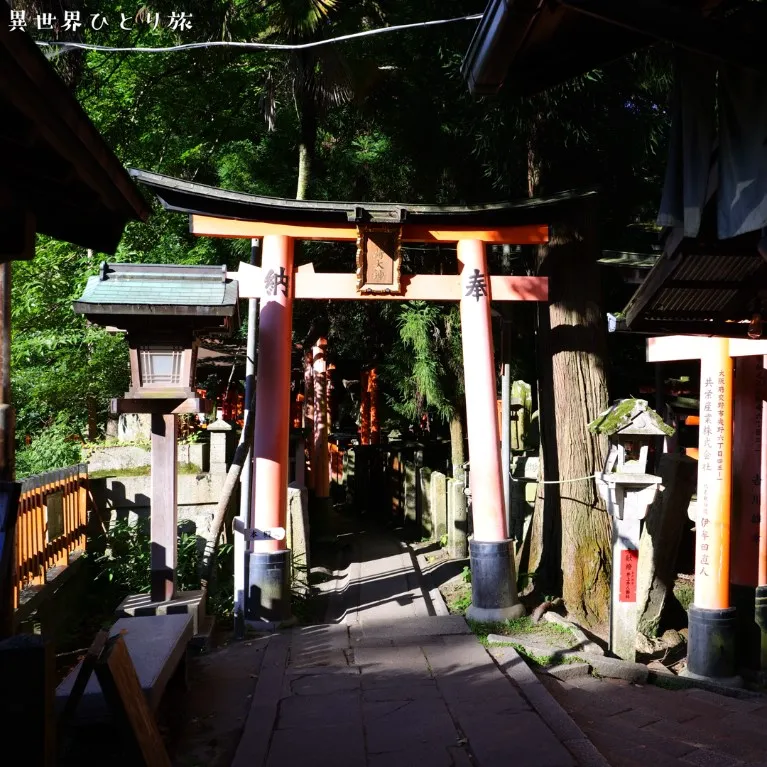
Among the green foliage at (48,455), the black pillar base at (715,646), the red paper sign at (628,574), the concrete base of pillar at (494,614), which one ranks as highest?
the green foliage at (48,455)

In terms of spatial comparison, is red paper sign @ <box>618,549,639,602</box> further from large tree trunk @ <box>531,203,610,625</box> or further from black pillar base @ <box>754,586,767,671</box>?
black pillar base @ <box>754,586,767,671</box>

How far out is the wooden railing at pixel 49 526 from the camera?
8203 millimetres

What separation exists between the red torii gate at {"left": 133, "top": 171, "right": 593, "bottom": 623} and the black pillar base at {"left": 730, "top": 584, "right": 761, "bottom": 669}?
255 cm

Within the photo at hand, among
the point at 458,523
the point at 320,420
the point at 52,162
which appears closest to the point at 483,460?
the point at 458,523

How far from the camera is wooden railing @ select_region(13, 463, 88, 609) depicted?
8203 millimetres

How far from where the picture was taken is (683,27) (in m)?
3.41

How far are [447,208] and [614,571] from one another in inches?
184

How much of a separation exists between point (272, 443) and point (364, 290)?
222 cm

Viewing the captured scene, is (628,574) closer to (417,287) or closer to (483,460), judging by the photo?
(483,460)

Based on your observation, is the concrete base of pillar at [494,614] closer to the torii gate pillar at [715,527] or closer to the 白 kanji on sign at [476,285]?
the torii gate pillar at [715,527]

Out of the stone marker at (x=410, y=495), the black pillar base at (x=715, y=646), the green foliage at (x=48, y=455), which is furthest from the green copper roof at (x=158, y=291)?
the stone marker at (x=410, y=495)

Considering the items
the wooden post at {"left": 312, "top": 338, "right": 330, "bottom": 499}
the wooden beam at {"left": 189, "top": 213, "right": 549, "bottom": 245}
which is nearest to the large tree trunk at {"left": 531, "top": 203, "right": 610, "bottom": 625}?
the wooden beam at {"left": 189, "top": 213, "right": 549, "bottom": 245}

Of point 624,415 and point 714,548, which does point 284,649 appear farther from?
point 714,548

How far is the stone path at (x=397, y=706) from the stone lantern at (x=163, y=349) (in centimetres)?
139
